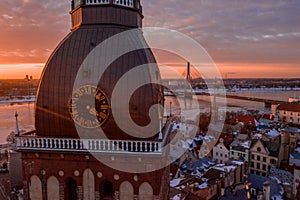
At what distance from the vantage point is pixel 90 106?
11.7m

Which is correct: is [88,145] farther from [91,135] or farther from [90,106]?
[90,106]

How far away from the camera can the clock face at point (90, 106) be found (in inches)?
459

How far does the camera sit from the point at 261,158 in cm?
3797

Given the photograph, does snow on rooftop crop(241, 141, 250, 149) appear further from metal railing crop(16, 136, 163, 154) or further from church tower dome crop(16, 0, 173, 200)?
metal railing crop(16, 136, 163, 154)

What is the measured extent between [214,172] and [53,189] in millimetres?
20122

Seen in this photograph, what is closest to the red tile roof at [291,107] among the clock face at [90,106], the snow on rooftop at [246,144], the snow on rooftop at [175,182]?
the snow on rooftop at [246,144]

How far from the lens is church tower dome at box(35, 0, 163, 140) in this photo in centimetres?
1177

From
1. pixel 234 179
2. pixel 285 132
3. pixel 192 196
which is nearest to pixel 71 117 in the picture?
pixel 192 196

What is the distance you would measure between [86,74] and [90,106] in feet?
4.61

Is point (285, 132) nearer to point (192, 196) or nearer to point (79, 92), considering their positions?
point (192, 196)

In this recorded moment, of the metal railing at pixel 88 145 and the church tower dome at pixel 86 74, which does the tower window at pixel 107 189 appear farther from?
the church tower dome at pixel 86 74

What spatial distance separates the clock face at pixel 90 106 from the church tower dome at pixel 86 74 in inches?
3.7

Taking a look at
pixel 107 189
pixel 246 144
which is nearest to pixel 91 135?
pixel 107 189

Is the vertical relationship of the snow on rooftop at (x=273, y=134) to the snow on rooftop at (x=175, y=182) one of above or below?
above
